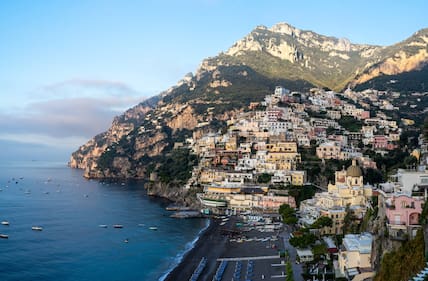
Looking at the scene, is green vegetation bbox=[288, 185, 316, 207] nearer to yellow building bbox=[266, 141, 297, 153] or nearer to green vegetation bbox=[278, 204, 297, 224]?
green vegetation bbox=[278, 204, 297, 224]

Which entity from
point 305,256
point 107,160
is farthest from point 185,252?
point 107,160

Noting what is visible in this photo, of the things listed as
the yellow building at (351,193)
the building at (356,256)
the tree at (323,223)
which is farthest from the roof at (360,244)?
the yellow building at (351,193)

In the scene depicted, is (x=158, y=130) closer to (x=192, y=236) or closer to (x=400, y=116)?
(x=400, y=116)

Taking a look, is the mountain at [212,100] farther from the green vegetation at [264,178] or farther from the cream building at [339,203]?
the cream building at [339,203]

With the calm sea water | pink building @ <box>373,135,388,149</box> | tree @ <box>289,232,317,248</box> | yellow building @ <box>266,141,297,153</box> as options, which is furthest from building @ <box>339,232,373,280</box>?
pink building @ <box>373,135,388,149</box>

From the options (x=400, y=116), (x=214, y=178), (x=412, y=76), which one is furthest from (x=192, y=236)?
(x=412, y=76)

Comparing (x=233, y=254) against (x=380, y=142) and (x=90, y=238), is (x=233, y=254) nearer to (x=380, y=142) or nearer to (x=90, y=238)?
(x=90, y=238)
